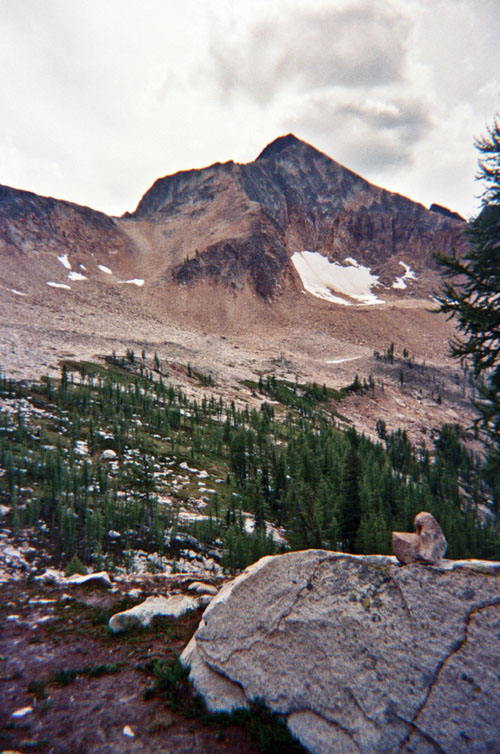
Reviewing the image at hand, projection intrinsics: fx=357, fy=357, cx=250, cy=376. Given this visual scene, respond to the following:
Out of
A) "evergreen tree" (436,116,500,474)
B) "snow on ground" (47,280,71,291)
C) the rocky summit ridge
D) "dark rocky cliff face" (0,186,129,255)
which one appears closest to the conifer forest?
"evergreen tree" (436,116,500,474)

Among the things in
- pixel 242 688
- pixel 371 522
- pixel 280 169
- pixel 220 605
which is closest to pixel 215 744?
pixel 242 688

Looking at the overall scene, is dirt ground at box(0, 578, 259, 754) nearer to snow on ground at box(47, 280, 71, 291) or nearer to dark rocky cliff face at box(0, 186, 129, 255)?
snow on ground at box(47, 280, 71, 291)

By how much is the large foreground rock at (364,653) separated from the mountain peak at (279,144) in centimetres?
20039

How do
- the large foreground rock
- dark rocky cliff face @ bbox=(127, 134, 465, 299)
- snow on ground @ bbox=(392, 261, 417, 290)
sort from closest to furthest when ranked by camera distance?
the large foreground rock < dark rocky cliff face @ bbox=(127, 134, 465, 299) < snow on ground @ bbox=(392, 261, 417, 290)

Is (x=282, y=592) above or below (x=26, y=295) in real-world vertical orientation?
below

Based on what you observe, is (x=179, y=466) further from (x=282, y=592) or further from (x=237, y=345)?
(x=237, y=345)

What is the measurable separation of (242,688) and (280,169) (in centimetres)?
19212

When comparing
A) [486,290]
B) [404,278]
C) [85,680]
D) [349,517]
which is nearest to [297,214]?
[404,278]

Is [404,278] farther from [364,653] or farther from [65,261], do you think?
[364,653]

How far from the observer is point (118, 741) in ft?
20.4

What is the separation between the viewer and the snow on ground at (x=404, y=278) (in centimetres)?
14731

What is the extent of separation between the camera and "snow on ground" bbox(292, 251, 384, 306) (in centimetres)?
13362

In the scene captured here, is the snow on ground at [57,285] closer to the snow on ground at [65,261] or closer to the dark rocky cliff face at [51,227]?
the snow on ground at [65,261]

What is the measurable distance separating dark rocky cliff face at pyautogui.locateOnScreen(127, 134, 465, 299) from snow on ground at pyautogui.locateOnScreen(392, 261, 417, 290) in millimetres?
3463
